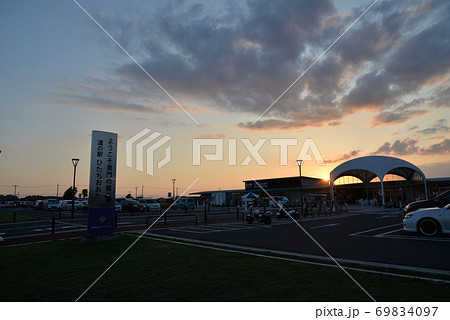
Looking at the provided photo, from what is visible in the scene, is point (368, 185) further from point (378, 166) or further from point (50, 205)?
point (50, 205)

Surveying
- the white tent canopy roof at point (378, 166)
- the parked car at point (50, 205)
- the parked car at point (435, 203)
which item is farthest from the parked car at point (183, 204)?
the parked car at point (435, 203)

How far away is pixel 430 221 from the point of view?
1150 centimetres

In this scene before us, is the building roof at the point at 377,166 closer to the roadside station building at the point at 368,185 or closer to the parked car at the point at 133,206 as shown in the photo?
the roadside station building at the point at 368,185

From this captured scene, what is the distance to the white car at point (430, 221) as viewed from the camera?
1123 cm

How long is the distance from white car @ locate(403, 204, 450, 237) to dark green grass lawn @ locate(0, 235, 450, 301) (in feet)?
25.3

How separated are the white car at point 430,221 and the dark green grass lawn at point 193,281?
7.72 metres

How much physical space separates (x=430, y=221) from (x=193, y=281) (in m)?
10.5

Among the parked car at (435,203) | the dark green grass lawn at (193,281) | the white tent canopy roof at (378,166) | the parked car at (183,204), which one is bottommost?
the dark green grass lawn at (193,281)

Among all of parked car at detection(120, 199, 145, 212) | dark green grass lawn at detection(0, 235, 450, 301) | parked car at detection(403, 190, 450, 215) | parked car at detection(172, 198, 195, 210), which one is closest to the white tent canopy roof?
parked car at detection(172, 198, 195, 210)

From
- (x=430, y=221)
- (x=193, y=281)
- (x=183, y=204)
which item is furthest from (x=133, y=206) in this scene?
(x=193, y=281)

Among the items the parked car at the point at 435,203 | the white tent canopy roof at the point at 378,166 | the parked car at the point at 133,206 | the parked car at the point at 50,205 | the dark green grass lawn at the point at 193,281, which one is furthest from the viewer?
the white tent canopy roof at the point at 378,166

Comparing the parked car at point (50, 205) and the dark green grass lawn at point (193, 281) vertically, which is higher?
the parked car at point (50, 205)

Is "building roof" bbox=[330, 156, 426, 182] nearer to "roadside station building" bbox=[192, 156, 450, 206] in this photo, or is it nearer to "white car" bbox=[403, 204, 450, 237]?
"roadside station building" bbox=[192, 156, 450, 206]
